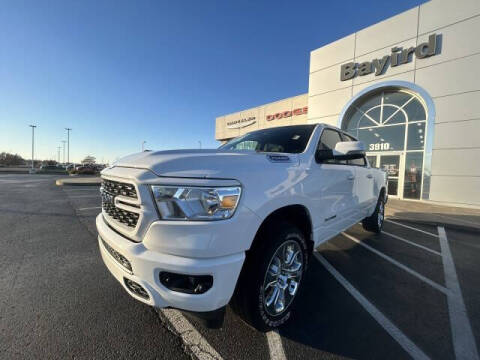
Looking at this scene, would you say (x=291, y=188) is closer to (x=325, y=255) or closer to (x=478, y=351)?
(x=478, y=351)

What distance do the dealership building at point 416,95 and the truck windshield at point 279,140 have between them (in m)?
10.8

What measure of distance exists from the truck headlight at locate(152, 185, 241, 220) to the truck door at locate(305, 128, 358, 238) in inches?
41.3

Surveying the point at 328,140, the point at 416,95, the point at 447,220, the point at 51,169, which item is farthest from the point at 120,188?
the point at 51,169

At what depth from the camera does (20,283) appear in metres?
2.68

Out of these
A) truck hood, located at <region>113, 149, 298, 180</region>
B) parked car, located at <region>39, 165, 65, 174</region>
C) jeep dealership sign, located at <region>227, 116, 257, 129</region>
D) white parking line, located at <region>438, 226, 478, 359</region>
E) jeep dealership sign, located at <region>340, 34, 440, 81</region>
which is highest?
jeep dealership sign, located at <region>340, 34, 440, 81</region>

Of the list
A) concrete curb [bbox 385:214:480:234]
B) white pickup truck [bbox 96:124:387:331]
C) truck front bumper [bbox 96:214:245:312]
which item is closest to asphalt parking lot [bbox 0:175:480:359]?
white pickup truck [bbox 96:124:387:331]

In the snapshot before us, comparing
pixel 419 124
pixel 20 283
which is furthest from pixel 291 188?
pixel 419 124

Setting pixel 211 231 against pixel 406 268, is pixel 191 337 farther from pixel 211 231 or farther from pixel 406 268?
pixel 406 268

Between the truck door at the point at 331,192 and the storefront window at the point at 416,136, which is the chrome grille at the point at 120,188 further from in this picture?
the storefront window at the point at 416,136

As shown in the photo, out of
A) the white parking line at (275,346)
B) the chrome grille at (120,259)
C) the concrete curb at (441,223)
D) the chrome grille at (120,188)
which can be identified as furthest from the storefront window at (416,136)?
the chrome grille at (120,259)

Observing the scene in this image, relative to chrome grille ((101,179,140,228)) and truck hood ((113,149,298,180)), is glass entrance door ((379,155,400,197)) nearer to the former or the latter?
truck hood ((113,149,298,180))

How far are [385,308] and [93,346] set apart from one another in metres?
2.72

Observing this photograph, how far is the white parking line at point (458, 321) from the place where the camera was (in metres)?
1.77

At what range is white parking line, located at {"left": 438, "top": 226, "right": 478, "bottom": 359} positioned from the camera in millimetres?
1773
